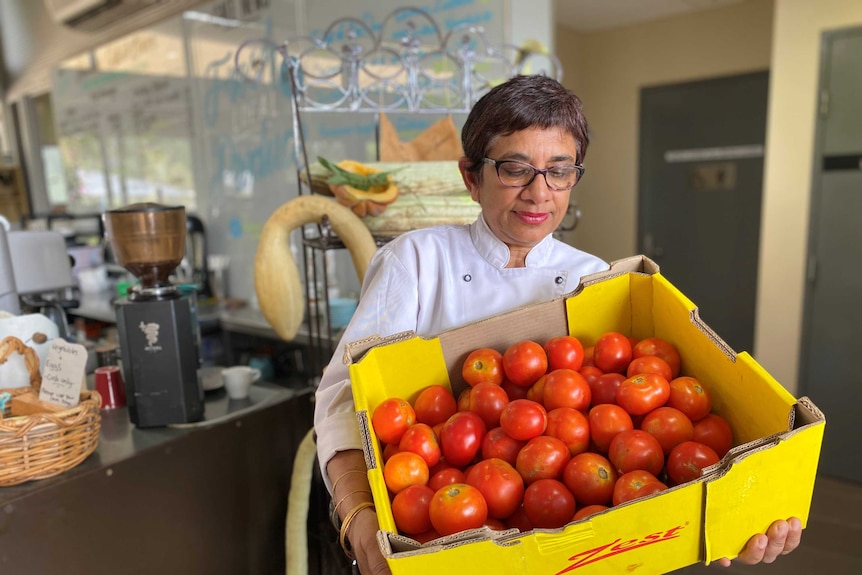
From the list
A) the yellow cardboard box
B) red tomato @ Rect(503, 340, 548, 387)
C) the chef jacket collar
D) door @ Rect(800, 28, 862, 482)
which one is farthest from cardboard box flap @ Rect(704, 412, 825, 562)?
door @ Rect(800, 28, 862, 482)

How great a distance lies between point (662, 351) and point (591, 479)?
31 cm

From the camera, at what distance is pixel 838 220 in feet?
8.80

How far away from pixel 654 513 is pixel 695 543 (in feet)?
0.33

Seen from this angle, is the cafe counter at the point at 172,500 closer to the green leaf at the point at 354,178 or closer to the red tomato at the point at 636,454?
the green leaf at the point at 354,178

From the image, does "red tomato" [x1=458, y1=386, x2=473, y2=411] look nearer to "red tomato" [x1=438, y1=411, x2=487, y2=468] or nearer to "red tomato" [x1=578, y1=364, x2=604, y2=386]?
"red tomato" [x1=438, y1=411, x2=487, y2=468]

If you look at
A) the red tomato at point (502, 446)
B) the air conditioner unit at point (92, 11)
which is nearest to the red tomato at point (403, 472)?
the red tomato at point (502, 446)

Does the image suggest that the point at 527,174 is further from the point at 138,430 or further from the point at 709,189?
the point at 709,189

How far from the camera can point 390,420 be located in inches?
32.8

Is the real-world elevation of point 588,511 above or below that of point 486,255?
below

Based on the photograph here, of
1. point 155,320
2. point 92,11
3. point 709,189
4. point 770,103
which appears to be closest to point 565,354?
point 155,320

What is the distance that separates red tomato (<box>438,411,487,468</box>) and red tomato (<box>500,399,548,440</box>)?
0.14 feet

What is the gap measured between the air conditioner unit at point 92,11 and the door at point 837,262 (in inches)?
156

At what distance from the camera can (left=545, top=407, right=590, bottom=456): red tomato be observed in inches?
31.9

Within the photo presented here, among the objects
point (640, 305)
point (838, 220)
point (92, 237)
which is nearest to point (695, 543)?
point (640, 305)
